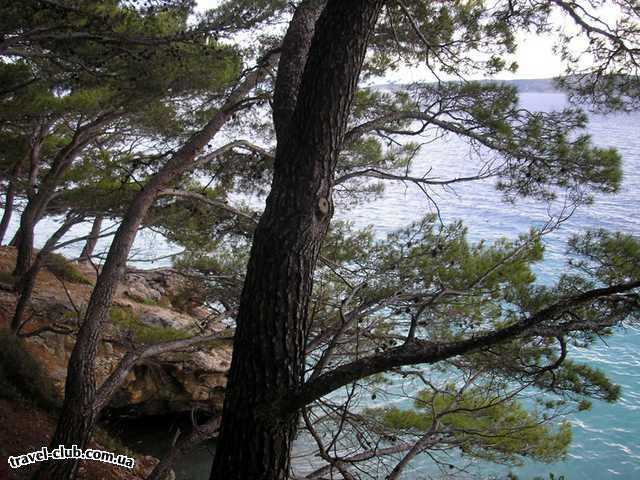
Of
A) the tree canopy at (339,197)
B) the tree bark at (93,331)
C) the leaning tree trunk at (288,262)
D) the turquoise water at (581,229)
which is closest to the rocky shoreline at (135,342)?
the tree canopy at (339,197)

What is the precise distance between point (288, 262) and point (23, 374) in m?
5.14

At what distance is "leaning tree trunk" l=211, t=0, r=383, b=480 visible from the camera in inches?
65.8

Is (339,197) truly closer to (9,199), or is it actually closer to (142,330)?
(142,330)

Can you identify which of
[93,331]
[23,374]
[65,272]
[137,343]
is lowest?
[23,374]

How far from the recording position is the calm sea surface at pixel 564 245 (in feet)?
22.8

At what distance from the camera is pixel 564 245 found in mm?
8648

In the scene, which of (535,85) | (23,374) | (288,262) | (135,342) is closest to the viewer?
(288,262)

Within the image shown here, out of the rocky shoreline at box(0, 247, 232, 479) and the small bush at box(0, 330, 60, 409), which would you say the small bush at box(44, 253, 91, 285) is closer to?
the rocky shoreline at box(0, 247, 232, 479)

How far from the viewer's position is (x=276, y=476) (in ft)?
5.50

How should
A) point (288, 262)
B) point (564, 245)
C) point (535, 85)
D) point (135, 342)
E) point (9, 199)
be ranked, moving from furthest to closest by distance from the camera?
point (564, 245)
point (9, 199)
point (135, 342)
point (535, 85)
point (288, 262)

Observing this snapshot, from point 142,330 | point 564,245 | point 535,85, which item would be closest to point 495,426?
point 535,85

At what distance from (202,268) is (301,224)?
4.37 meters

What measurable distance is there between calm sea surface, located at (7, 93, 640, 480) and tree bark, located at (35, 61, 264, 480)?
60.2 inches

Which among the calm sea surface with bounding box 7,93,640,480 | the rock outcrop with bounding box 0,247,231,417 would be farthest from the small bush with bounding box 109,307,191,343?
the calm sea surface with bounding box 7,93,640,480
